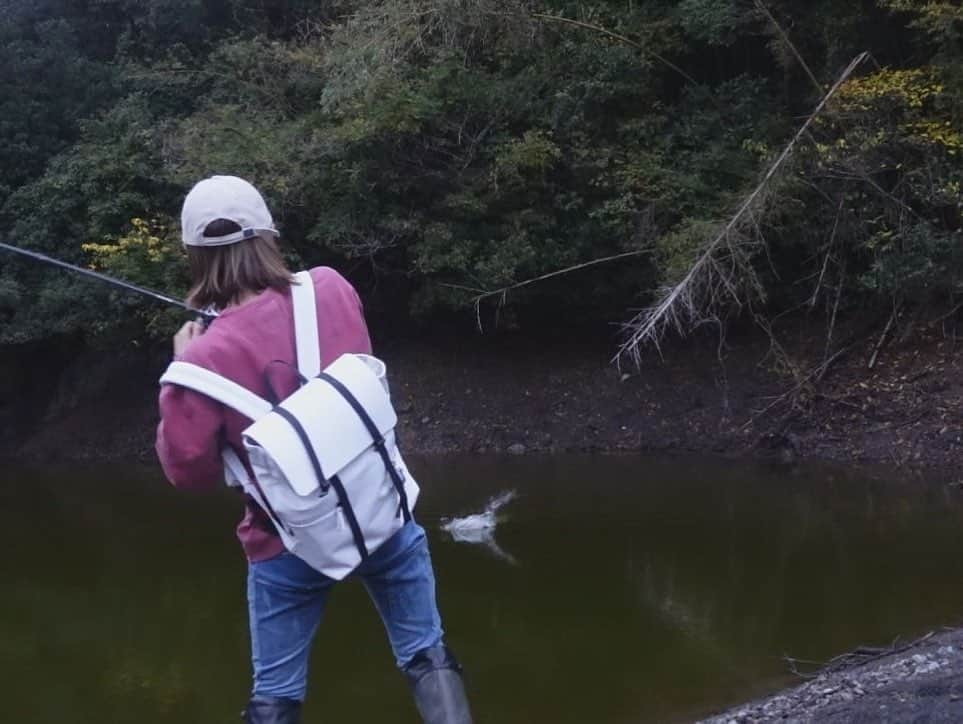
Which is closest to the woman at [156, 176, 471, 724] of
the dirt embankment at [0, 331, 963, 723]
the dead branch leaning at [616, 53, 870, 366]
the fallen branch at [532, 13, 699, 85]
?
the dead branch leaning at [616, 53, 870, 366]

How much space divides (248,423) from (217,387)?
0.11m

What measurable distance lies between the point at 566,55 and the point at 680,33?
1.22 m

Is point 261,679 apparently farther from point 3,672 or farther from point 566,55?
point 566,55

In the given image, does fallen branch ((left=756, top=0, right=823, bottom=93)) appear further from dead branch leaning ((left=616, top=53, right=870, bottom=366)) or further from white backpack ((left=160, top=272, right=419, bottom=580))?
white backpack ((left=160, top=272, right=419, bottom=580))

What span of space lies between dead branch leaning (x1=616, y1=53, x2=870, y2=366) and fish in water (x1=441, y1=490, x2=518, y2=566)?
74.7 inches

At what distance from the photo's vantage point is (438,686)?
2988 millimetres

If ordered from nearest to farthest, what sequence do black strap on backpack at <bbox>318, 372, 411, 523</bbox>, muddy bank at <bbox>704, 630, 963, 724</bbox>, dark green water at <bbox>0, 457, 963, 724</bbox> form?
black strap on backpack at <bbox>318, 372, 411, 523</bbox>
muddy bank at <bbox>704, 630, 963, 724</bbox>
dark green water at <bbox>0, 457, 963, 724</bbox>

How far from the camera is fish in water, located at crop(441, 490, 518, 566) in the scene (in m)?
8.69

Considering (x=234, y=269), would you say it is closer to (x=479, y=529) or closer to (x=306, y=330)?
(x=306, y=330)

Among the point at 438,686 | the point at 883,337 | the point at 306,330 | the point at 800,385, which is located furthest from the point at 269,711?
the point at 883,337

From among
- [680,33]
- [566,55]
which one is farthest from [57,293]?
[680,33]

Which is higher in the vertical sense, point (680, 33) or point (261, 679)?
point (680, 33)

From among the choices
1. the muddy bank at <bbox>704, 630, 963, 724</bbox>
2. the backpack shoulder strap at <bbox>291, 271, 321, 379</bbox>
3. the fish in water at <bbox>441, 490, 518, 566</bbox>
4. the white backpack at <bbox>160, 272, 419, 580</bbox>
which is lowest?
the fish in water at <bbox>441, 490, 518, 566</bbox>

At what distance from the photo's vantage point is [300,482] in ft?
9.05
